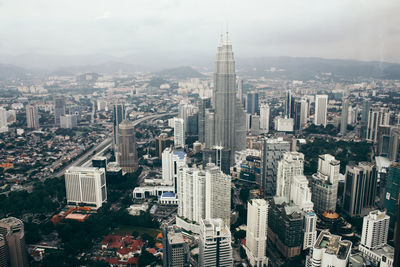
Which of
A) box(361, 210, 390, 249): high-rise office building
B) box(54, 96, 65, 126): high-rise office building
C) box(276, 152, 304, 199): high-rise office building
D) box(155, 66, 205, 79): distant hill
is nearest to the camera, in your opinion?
box(361, 210, 390, 249): high-rise office building

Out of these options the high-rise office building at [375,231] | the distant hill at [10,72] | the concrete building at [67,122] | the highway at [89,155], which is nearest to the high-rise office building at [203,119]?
the highway at [89,155]

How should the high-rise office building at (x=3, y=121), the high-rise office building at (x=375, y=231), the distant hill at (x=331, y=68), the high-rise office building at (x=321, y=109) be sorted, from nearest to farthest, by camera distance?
Result: the high-rise office building at (x=375, y=231) → the distant hill at (x=331, y=68) → the high-rise office building at (x=3, y=121) → the high-rise office building at (x=321, y=109)

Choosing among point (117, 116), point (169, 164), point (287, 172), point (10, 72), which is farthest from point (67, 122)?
point (287, 172)

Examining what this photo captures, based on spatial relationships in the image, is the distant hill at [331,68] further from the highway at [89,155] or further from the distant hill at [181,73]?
the highway at [89,155]

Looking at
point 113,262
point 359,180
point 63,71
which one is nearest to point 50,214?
point 113,262

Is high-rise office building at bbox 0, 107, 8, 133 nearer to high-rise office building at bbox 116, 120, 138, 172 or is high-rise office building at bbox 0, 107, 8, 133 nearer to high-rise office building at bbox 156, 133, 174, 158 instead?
high-rise office building at bbox 116, 120, 138, 172

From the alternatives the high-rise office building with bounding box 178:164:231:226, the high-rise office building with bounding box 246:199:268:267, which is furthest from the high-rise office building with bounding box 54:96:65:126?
the high-rise office building with bounding box 246:199:268:267

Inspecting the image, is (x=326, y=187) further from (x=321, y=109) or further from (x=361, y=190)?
(x=321, y=109)
